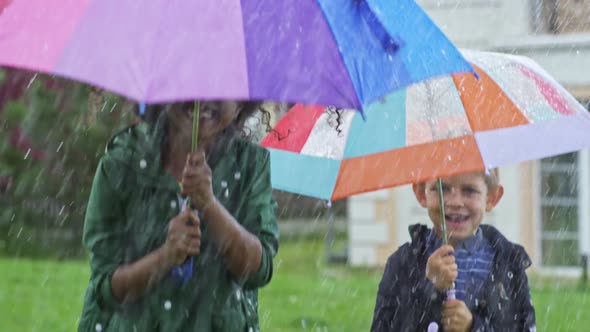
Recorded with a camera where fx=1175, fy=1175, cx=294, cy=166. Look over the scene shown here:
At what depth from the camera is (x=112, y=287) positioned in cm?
352

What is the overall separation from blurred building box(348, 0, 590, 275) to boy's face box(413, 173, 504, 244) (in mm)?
8983

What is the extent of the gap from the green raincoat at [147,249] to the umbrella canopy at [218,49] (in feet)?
1.82

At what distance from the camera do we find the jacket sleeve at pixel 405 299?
430 centimetres

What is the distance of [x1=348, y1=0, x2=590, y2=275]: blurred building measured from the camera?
13.4 m

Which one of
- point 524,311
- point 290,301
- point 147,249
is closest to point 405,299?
point 524,311

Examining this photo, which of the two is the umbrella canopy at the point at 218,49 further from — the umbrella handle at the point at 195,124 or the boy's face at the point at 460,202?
the boy's face at the point at 460,202

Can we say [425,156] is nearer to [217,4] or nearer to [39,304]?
[217,4]

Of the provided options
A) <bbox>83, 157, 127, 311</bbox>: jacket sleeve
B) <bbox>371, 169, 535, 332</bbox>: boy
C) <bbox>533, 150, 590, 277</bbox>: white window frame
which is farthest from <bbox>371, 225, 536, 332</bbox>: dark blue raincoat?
<bbox>533, 150, 590, 277</bbox>: white window frame

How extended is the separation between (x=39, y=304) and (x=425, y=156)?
5.69m

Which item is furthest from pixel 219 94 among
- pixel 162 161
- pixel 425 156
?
pixel 425 156

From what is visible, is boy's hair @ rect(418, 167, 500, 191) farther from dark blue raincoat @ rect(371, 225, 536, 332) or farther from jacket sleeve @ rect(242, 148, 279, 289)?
jacket sleeve @ rect(242, 148, 279, 289)

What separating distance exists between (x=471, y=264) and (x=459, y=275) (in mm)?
62

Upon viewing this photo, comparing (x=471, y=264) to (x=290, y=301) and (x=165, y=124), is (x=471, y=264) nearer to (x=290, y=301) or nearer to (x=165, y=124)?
(x=165, y=124)

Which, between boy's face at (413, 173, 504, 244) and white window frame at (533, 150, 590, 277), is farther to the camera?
white window frame at (533, 150, 590, 277)
